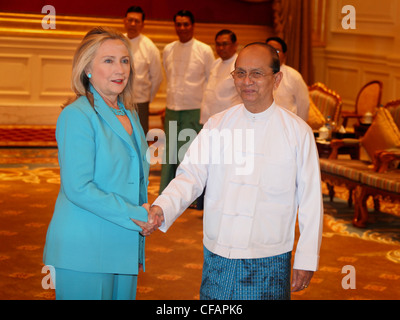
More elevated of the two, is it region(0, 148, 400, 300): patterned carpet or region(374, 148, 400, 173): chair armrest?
region(374, 148, 400, 173): chair armrest

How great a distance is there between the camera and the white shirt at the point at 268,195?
279cm

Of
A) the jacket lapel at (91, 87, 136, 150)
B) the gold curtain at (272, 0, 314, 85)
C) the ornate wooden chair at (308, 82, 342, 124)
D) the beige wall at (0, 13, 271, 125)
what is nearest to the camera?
the jacket lapel at (91, 87, 136, 150)

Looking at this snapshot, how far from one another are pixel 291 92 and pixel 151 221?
3473mm

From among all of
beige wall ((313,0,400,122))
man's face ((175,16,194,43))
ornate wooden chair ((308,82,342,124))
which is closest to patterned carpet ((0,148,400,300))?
ornate wooden chair ((308,82,342,124))

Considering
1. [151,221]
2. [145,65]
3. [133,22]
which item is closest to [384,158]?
[145,65]

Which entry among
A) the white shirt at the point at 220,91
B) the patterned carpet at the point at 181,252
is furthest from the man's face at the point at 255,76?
the white shirt at the point at 220,91

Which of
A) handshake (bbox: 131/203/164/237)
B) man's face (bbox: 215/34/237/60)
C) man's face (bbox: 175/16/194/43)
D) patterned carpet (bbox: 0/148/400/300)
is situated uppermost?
man's face (bbox: 175/16/194/43)

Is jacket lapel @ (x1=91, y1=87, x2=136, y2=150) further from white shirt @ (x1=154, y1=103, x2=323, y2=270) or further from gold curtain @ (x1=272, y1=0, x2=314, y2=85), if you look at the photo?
gold curtain @ (x1=272, y1=0, x2=314, y2=85)

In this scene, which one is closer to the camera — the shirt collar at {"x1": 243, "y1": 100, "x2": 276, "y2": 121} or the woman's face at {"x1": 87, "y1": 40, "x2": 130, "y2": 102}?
the woman's face at {"x1": 87, "y1": 40, "x2": 130, "y2": 102}

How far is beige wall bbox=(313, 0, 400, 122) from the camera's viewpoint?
32.4ft

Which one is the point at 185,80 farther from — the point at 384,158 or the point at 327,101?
the point at 384,158

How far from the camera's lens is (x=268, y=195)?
2.80 metres

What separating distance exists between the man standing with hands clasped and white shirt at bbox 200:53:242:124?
10.5 ft

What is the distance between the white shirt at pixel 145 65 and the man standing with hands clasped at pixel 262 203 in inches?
185
